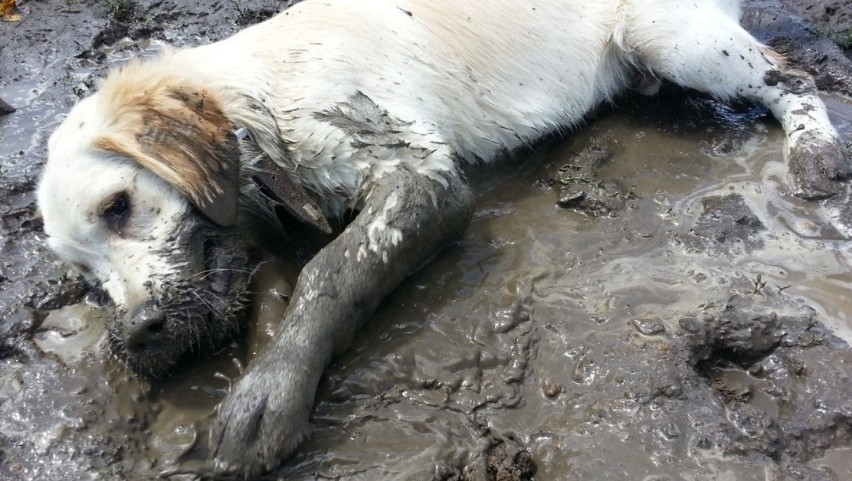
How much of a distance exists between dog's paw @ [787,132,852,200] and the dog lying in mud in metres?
0.01

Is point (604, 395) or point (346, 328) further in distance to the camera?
point (346, 328)

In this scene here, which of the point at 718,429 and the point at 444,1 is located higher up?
the point at 444,1

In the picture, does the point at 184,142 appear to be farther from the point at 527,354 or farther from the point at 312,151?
the point at 527,354

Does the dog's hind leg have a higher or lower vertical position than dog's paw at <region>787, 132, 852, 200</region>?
higher

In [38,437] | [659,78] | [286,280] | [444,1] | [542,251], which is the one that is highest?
[444,1]

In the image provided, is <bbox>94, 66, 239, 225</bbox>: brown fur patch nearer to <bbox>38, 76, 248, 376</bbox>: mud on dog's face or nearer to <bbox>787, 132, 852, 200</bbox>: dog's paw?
<bbox>38, 76, 248, 376</bbox>: mud on dog's face

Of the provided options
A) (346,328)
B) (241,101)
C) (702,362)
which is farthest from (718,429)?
(241,101)

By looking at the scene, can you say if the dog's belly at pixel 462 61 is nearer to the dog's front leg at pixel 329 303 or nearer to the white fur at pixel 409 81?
the white fur at pixel 409 81

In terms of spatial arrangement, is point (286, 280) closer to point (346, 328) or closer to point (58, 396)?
point (346, 328)

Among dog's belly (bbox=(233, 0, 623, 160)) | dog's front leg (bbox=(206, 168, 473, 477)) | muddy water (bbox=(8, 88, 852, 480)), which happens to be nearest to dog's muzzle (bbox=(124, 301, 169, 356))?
muddy water (bbox=(8, 88, 852, 480))

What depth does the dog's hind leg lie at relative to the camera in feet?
14.1

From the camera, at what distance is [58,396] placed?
9.61ft

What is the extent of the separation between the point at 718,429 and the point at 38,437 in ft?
8.79

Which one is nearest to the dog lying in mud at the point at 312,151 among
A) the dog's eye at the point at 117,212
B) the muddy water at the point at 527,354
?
the dog's eye at the point at 117,212
